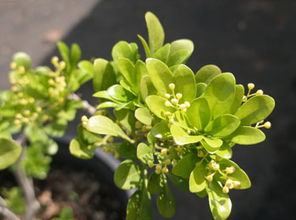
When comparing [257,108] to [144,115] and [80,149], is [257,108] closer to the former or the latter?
[144,115]

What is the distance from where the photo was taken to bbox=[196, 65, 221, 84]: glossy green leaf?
642 mm

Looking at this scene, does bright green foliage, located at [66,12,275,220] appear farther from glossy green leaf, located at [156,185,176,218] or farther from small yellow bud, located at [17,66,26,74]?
small yellow bud, located at [17,66,26,74]

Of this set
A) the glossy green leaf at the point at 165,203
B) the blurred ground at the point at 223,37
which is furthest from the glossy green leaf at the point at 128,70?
the blurred ground at the point at 223,37

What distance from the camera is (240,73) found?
198 cm

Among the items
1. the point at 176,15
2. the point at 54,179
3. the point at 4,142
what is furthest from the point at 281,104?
the point at 4,142

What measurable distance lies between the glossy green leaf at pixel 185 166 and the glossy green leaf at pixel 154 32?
231mm

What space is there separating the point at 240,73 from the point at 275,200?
2.36 feet

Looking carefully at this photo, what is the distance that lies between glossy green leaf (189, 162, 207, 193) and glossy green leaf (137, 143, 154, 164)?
92mm

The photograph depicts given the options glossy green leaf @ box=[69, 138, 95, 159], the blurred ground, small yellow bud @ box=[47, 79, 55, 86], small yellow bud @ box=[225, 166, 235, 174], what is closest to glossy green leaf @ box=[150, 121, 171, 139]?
small yellow bud @ box=[225, 166, 235, 174]

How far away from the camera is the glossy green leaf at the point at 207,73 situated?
0.64 m

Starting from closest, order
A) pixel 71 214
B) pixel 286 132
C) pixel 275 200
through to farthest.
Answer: pixel 71 214 < pixel 275 200 < pixel 286 132

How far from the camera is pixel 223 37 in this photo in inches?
85.1

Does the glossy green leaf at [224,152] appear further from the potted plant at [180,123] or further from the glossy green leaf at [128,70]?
the glossy green leaf at [128,70]

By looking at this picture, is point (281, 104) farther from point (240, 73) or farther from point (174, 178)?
point (174, 178)
